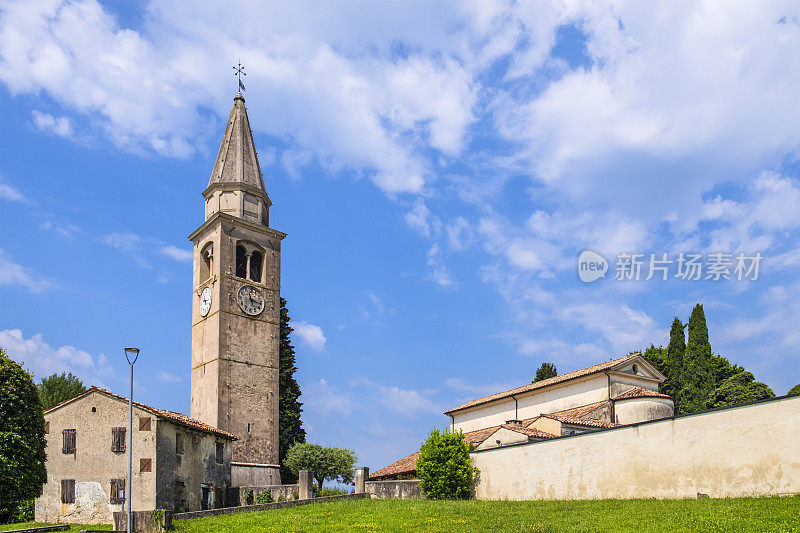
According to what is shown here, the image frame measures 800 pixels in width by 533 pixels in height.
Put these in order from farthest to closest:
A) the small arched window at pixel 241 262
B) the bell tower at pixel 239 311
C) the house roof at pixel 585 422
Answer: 1. the small arched window at pixel 241 262
2. the bell tower at pixel 239 311
3. the house roof at pixel 585 422

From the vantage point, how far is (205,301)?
5078 cm

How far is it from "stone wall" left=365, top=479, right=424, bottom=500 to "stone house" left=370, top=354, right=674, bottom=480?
3831mm

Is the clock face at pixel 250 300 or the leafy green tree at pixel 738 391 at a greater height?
the clock face at pixel 250 300

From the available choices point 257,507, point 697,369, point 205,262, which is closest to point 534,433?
point 257,507

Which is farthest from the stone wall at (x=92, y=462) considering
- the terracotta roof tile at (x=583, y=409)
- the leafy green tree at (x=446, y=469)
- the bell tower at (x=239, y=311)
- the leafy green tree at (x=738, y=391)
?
the leafy green tree at (x=738, y=391)

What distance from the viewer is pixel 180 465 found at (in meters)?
35.5

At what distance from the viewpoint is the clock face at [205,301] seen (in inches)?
1978

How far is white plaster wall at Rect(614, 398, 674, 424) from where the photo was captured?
39.0 metres

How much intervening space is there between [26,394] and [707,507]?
25.0m

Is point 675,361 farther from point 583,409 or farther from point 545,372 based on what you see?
point 583,409

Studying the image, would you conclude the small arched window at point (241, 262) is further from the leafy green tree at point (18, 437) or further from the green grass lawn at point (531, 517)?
the leafy green tree at point (18, 437)

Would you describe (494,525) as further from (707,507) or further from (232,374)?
(232,374)

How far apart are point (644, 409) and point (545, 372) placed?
984 inches

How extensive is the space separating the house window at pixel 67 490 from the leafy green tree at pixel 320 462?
17.2 m
